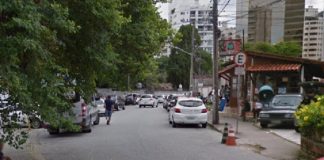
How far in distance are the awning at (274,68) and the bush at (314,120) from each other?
14934 millimetres

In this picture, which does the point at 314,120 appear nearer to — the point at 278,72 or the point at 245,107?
the point at 245,107

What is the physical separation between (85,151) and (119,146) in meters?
1.55

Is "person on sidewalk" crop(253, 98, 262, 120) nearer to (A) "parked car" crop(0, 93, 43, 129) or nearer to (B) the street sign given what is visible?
(B) the street sign

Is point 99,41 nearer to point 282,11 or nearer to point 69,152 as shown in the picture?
point 69,152

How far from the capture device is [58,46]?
1107 cm

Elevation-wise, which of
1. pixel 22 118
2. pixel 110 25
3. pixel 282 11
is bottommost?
pixel 22 118

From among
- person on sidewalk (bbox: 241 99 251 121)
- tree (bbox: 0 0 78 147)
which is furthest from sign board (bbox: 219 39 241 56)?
tree (bbox: 0 0 78 147)

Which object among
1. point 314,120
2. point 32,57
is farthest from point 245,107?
point 32,57

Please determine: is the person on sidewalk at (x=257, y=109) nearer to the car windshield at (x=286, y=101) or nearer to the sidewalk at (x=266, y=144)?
the car windshield at (x=286, y=101)

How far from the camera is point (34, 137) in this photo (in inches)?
872

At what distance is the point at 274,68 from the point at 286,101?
16.6ft

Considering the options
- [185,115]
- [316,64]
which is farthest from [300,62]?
[185,115]

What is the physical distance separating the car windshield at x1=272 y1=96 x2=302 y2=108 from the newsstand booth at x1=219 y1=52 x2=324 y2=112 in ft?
11.9

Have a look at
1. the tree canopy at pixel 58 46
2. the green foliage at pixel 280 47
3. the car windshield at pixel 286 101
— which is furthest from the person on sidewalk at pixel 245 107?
the green foliage at pixel 280 47
